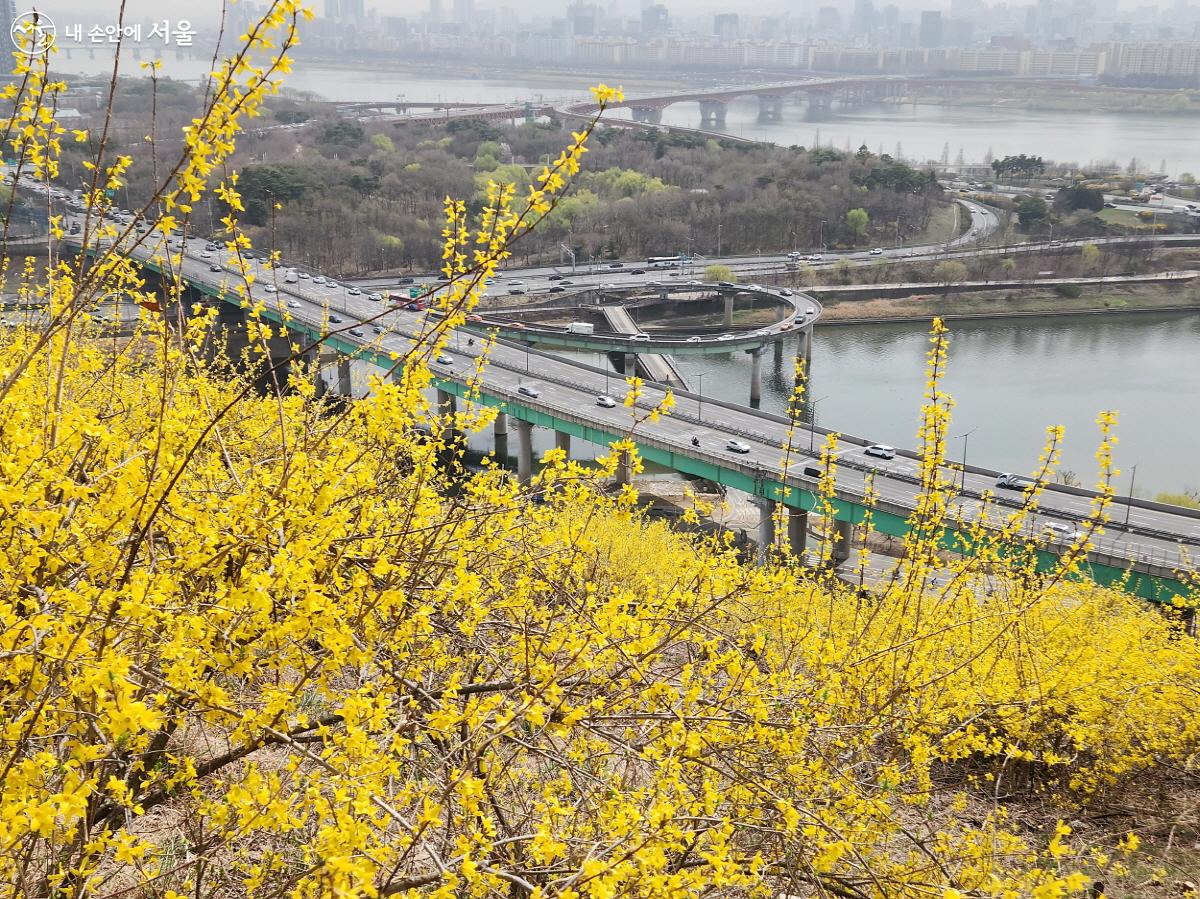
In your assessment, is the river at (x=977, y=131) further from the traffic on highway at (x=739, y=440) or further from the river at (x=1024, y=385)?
the traffic on highway at (x=739, y=440)

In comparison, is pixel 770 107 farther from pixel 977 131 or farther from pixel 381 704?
pixel 381 704

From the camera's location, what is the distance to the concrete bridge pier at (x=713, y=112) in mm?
99688

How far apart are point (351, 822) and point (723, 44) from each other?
6978 inches

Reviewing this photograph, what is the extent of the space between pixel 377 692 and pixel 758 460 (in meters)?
19.0

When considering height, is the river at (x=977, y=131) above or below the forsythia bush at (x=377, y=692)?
above

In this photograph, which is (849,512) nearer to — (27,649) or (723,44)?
(27,649)

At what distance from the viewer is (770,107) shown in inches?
4518

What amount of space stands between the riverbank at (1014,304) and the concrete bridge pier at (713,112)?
61.7 meters

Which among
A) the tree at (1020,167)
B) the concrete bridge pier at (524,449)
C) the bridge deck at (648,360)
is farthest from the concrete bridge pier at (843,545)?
the tree at (1020,167)

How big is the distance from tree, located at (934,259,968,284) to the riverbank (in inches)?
54.4

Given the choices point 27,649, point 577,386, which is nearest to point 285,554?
point 27,649

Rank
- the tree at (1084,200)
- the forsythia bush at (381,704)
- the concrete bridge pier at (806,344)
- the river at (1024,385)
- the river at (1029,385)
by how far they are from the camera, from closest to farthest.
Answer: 1. the forsythia bush at (381,704)
2. the river at (1024,385)
3. the river at (1029,385)
4. the concrete bridge pier at (806,344)
5. the tree at (1084,200)

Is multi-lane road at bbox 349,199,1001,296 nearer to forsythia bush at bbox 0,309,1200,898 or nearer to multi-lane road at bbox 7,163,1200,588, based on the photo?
multi-lane road at bbox 7,163,1200,588

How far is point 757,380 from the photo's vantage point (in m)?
33.7
